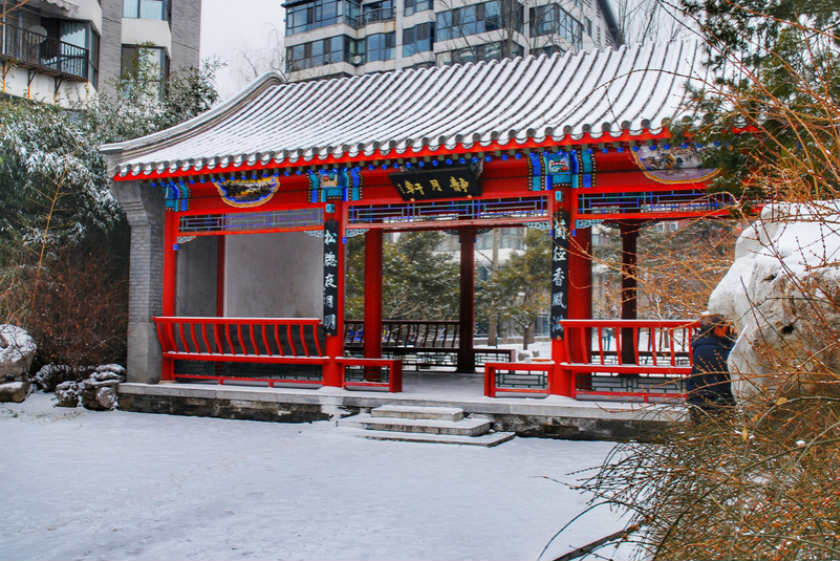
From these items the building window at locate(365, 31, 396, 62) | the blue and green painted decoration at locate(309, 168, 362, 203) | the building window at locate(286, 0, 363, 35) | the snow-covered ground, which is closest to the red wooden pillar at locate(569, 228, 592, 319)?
the snow-covered ground

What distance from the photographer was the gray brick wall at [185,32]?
21938 millimetres

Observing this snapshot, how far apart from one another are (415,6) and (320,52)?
4.44m

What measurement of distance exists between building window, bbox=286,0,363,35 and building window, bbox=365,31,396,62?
1.00m

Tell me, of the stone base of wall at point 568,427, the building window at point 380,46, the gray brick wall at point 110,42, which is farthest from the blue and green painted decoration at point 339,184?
the building window at point 380,46

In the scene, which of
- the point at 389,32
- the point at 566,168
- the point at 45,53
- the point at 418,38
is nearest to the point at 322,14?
the point at 389,32

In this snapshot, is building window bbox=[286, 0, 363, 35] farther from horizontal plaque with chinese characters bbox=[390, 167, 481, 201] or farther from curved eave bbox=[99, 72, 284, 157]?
horizontal plaque with chinese characters bbox=[390, 167, 481, 201]

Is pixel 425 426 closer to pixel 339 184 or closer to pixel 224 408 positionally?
pixel 224 408

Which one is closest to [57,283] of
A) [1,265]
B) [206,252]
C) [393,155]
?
[1,265]

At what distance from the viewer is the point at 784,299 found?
2.96 metres

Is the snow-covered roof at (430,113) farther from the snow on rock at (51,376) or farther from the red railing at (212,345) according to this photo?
the snow on rock at (51,376)

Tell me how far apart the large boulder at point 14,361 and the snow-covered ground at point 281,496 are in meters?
1.91

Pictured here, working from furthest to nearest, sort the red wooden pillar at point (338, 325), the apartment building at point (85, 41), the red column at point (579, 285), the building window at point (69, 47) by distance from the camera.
Result: 1. the building window at point (69, 47)
2. the apartment building at point (85, 41)
3. the red wooden pillar at point (338, 325)
4. the red column at point (579, 285)

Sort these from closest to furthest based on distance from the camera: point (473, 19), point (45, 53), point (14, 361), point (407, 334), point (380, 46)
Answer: point (14, 361) < point (407, 334) < point (45, 53) < point (473, 19) < point (380, 46)

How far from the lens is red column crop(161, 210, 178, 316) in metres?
9.56
